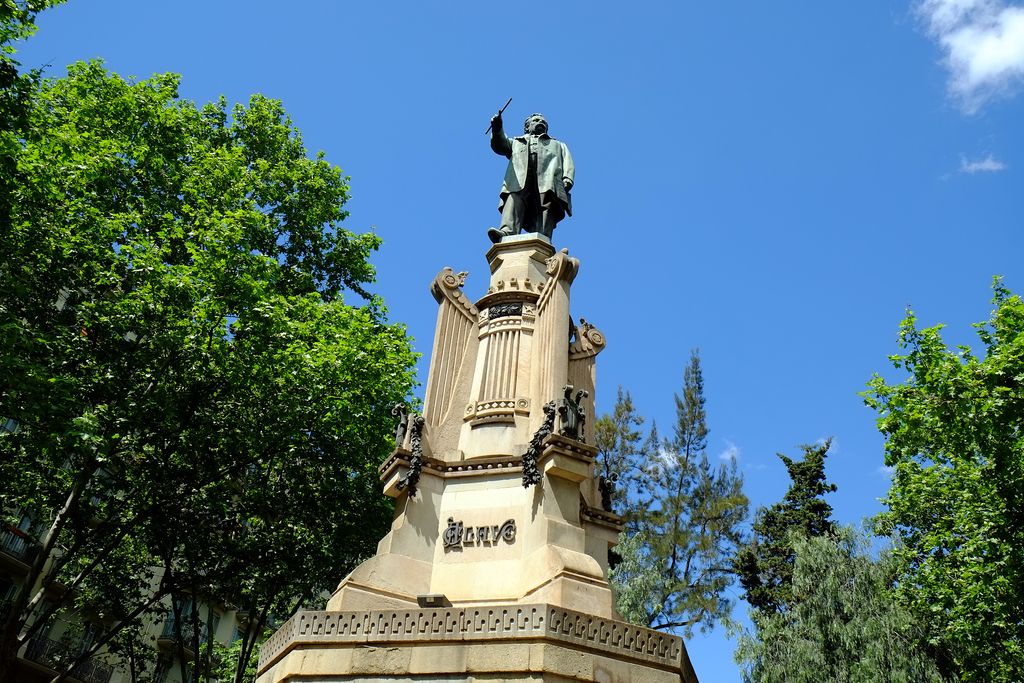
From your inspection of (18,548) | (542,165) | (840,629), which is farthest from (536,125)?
(18,548)

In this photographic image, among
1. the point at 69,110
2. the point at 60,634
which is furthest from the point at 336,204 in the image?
the point at 60,634

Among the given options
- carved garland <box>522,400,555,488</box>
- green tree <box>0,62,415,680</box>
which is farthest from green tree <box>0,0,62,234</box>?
carved garland <box>522,400,555,488</box>

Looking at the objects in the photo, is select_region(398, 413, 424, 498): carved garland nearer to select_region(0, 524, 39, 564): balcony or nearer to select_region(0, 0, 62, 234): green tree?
select_region(0, 0, 62, 234): green tree

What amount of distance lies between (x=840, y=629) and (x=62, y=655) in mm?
23211

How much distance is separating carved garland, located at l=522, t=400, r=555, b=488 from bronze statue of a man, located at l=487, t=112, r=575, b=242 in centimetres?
441

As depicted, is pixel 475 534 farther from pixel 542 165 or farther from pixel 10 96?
pixel 10 96

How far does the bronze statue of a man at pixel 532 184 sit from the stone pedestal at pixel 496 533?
81 cm

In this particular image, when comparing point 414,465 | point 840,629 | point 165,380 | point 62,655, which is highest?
point 165,380

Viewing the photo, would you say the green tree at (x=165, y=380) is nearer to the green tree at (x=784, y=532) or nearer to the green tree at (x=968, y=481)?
the green tree at (x=968, y=481)

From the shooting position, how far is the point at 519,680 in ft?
25.1

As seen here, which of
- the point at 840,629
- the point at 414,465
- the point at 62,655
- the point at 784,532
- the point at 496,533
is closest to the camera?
the point at 496,533

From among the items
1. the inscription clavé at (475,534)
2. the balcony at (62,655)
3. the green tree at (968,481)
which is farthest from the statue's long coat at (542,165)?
the balcony at (62,655)

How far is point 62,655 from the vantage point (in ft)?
81.5

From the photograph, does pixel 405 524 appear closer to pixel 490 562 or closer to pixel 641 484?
pixel 490 562
